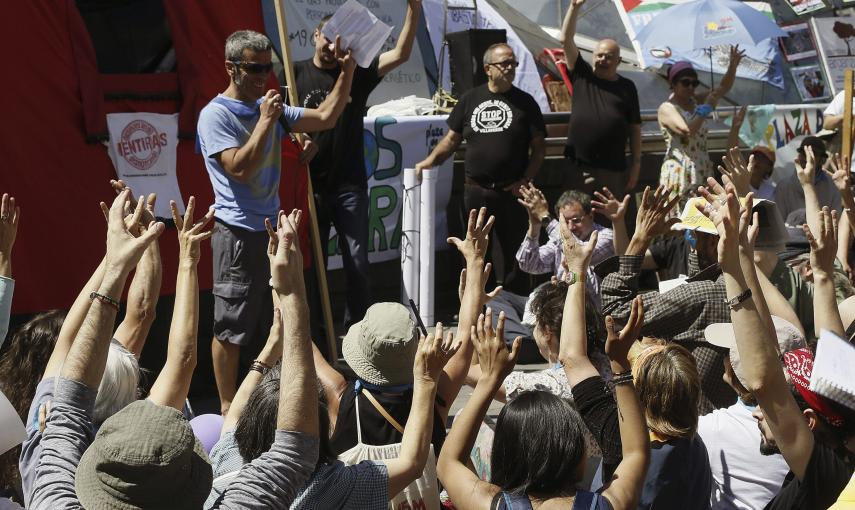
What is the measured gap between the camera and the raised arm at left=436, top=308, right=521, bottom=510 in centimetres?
298

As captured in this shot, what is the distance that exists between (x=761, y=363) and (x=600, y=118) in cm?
606

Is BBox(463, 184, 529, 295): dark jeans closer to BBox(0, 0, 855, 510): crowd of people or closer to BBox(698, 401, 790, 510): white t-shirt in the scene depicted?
BBox(0, 0, 855, 510): crowd of people

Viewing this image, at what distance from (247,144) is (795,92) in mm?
11249

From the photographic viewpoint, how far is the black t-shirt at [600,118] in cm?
899

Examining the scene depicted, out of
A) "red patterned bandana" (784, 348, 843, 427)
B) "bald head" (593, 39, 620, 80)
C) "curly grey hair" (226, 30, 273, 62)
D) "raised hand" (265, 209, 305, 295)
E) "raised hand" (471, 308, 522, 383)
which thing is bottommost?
"red patterned bandana" (784, 348, 843, 427)

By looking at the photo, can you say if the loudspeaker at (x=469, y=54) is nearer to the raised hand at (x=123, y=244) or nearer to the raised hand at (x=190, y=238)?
the raised hand at (x=190, y=238)

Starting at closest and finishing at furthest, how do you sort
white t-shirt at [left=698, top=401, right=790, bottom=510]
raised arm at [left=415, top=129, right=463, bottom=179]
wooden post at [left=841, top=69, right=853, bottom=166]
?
white t-shirt at [left=698, top=401, right=790, bottom=510]
wooden post at [left=841, top=69, right=853, bottom=166]
raised arm at [left=415, top=129, right=463, bottom=179]

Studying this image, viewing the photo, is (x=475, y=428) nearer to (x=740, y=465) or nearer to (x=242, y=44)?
(x=740, y=465)

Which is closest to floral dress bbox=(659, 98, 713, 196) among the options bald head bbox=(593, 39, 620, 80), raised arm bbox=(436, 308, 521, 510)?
bald head bbox=(593, 39, 620, 80)

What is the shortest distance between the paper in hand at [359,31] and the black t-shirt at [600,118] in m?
2.84

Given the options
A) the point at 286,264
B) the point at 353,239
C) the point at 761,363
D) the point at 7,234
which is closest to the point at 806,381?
the point at 761,363

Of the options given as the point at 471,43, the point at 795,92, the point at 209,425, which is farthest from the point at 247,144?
the point at 795,92

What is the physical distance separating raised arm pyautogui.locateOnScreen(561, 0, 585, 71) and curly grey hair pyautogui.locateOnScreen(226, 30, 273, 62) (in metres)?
3.48

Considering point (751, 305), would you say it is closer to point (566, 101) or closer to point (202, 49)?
point (202, 49)
